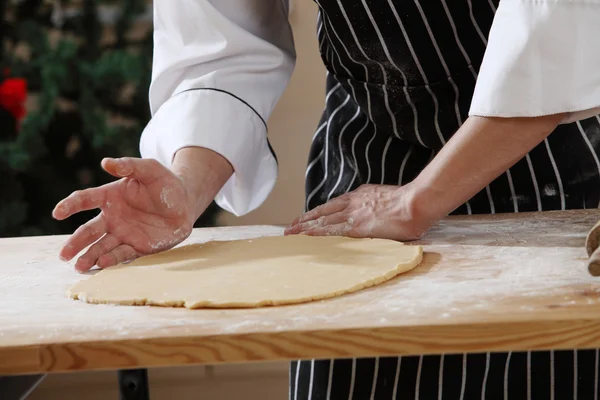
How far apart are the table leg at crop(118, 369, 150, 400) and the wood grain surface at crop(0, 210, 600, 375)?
0.10m

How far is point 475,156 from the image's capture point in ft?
3.78

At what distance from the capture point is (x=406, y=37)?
1.39 meters

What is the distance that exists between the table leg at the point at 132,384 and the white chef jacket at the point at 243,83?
18.8 inches

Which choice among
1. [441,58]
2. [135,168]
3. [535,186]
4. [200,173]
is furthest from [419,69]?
[135,168]

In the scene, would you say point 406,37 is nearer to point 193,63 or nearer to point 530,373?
point 193,63

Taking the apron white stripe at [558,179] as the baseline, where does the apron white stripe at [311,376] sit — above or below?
below

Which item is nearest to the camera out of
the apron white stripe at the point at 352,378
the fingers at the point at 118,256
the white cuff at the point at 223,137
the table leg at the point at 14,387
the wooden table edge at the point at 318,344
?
the wooden table edge at the point at 318,344

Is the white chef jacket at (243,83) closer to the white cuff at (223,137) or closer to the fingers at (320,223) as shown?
the white cuff at (223,137)

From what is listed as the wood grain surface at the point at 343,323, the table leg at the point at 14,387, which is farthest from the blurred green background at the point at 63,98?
the wood grain surface at the point at 343,323

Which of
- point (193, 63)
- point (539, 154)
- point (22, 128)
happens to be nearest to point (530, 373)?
point (539, 154)

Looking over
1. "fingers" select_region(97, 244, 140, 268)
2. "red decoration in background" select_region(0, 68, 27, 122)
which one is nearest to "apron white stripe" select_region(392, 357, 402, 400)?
"fingers" select_region(97, 244, 140, 268)

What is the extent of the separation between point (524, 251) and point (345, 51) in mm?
534

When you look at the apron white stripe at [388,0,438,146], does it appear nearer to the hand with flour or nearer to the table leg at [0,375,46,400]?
the hand with flour

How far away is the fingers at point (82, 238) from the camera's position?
1.21 metres
